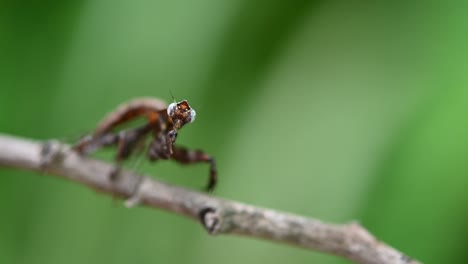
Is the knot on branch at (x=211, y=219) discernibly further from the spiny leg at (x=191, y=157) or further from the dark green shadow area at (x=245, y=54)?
the dark green shadow area at (x=245, y=54)

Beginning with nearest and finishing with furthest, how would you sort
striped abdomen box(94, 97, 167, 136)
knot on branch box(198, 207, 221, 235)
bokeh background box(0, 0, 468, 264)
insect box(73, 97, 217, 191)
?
knot on branch box(198, 207, 221, 235), insect box(73, 97, 217, 191), striped abdomen box(94, 97, 167, 136), bokeh background box(0, 0, 468, 264)

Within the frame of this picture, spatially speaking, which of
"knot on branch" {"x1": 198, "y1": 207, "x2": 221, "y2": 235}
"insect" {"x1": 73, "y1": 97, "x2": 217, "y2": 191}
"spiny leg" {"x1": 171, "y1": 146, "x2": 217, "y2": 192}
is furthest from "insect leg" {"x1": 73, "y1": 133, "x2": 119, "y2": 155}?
"knot on branch" {"x1": 198, "y1": 207, "x2": 221, "y2": 235}

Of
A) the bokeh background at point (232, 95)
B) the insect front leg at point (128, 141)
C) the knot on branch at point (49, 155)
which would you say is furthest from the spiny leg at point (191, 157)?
the bokeh background at point (232, 95)

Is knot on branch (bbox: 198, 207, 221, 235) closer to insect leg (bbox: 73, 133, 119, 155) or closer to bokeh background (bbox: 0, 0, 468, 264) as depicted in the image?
insect leg (bbox: 73, 133, 119, 155)

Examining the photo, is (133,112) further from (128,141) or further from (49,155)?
(49,155)

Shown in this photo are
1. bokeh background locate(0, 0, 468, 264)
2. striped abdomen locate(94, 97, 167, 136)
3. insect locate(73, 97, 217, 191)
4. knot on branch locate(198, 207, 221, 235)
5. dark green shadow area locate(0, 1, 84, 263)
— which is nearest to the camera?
knot on branch locate(198, 207, 221, 235)

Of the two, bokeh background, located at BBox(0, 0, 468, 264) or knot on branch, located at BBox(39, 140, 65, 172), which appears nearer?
knot on branch, located at BBox(39, 140, 65, 172)

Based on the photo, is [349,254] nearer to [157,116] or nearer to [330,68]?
[157,116]
